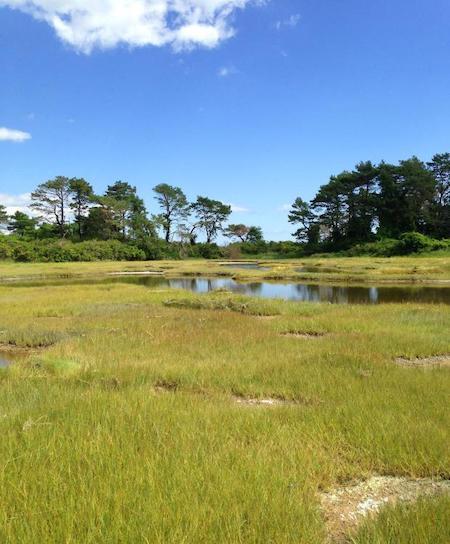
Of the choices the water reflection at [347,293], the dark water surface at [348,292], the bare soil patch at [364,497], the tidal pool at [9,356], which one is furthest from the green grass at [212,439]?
the water reflection at [347,293]

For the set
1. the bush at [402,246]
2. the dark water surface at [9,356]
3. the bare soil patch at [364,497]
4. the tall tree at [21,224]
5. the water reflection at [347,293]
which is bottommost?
the water reflection at [347,293]

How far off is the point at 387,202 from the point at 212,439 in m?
81.7

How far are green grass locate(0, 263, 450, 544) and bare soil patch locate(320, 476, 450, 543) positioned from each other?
143 mm

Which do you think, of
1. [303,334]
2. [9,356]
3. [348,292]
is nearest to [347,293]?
[348,292]

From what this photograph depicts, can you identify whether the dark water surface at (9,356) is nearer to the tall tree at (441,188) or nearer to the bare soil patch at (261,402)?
the bare soil patch at (261,402)

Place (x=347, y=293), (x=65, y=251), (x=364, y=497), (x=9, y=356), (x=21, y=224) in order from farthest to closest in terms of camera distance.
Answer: (x=21, y=224), (x=65, y=251), (x=347, y=293), (x=9, y=356), (x=364, y=497)

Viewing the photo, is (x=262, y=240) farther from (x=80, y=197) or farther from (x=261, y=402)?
(x=261, y=402)

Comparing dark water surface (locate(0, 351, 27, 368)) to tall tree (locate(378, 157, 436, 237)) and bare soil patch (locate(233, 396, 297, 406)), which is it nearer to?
bare soil patch (locate(233, 396, 297, 406))

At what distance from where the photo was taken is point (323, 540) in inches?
145

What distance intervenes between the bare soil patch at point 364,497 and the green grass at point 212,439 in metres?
0.14

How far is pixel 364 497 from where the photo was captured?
15.1ft

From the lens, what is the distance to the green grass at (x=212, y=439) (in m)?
3.67

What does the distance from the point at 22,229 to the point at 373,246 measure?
238ft

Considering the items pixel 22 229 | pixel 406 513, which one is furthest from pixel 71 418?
pixel 22 229
